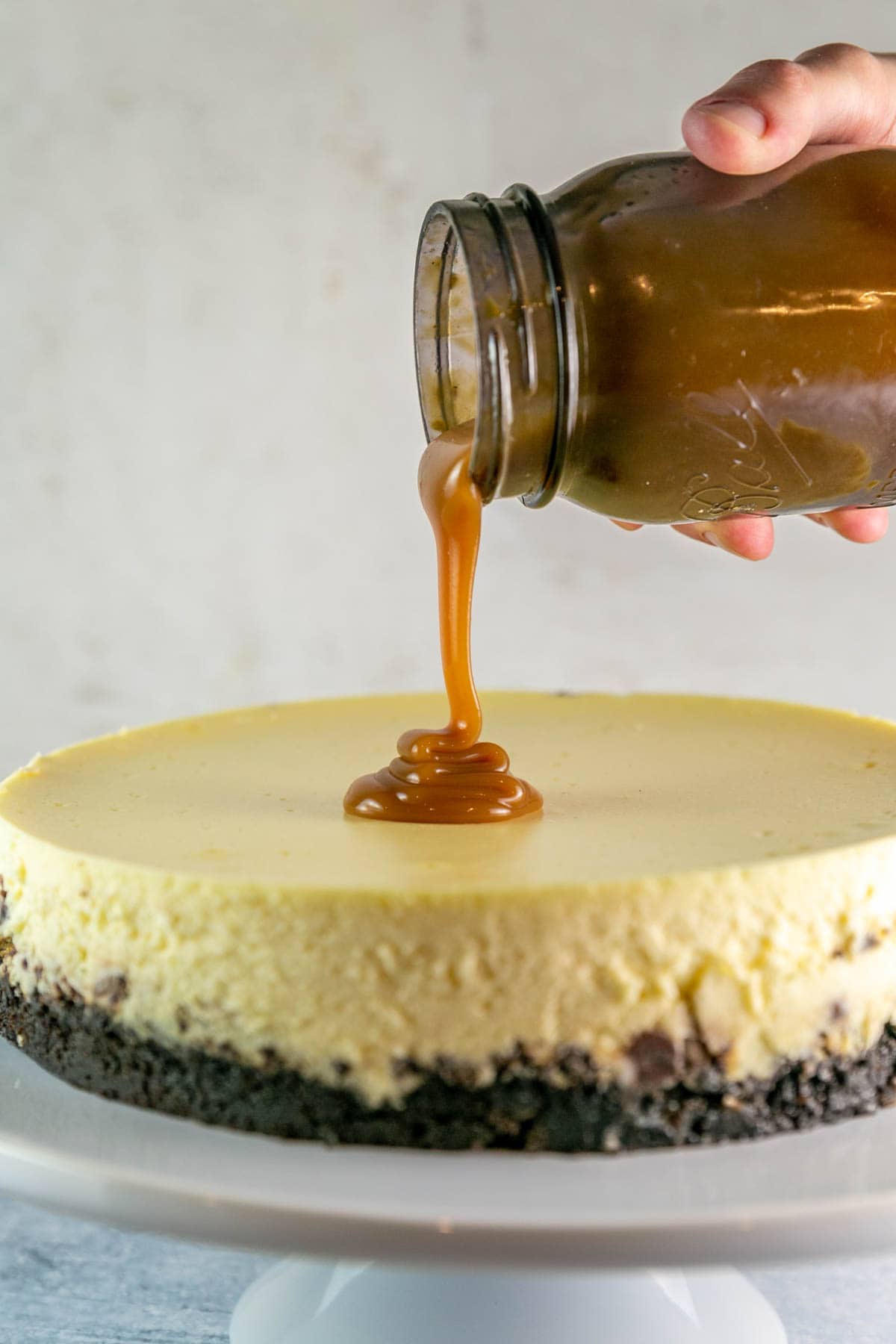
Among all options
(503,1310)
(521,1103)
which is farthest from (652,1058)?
(503,1310)

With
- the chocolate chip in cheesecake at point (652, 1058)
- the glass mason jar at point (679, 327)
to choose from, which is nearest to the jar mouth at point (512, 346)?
the glass mason jar at point (679, 327)

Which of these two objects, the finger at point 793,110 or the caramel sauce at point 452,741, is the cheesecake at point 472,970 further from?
the finger at point 793,110

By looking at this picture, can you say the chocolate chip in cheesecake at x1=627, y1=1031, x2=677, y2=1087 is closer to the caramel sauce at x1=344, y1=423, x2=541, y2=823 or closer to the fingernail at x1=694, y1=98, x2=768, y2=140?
the caramel sauce at x1=344, y1=423, x2=541, y2=823

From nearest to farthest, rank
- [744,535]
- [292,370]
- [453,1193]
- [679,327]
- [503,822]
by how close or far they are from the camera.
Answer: [453,1193], [679,327], [503,822], [744,535], [292,370]

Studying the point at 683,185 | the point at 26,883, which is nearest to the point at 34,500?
the point at 26,883

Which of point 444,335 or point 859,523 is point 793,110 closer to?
point 444,335

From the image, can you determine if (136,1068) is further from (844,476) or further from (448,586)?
(844,476)
